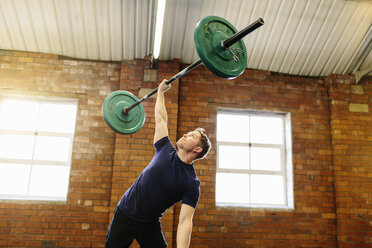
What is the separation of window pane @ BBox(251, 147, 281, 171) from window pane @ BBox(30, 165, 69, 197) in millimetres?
2539

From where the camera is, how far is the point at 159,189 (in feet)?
7.20

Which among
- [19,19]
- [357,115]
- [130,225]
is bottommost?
[130,225]

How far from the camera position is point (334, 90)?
4.32 m

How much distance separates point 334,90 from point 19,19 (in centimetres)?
430

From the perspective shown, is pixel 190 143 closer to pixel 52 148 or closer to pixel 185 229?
pixel 185 229

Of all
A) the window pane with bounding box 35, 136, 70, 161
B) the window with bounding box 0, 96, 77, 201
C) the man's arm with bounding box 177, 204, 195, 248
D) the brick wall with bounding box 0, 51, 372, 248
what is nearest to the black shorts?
the man's arm with bounding box 177, 204, 195, 248

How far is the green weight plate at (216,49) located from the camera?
6.52 ft

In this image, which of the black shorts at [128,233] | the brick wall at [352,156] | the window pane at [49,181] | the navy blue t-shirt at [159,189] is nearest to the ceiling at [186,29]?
the brick wall at [352,156]

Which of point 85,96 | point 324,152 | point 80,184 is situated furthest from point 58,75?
point 324,152

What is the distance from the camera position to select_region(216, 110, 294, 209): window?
4.10m

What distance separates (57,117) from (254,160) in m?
2.77

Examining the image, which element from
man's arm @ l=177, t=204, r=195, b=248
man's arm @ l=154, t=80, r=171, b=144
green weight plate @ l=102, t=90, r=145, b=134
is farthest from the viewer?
green weight plate @ l=102, t=90, r=145, b=134

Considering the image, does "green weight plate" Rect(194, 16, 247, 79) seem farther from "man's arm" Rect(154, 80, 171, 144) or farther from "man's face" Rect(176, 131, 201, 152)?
"man's arm" Rect(154, 80, 171, 144)

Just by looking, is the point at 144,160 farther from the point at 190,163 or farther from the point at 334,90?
the point at 334,90
